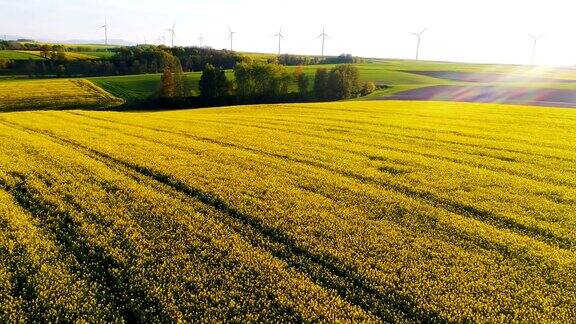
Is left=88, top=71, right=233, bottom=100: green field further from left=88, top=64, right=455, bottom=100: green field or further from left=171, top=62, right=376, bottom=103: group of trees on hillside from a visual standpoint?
left=171, top=62, right=376, bottom=103: group of trees on hillside

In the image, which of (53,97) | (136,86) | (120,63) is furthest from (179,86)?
(120,63)

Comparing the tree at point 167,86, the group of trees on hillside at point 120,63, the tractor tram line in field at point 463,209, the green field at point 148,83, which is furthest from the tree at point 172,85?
the tractor tram line in field at point 463,209

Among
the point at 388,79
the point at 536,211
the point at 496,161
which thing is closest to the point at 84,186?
the point at 536,211

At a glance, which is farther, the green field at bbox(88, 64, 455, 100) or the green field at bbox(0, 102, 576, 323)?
the green field at bbox(88, 64, 455, 100)

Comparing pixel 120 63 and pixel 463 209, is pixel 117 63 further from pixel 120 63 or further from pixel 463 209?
pixel 463 209

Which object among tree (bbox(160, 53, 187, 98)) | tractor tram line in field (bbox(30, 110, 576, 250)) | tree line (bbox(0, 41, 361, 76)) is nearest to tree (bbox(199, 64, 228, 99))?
tree (bbox(160, 53, 187, 98))
